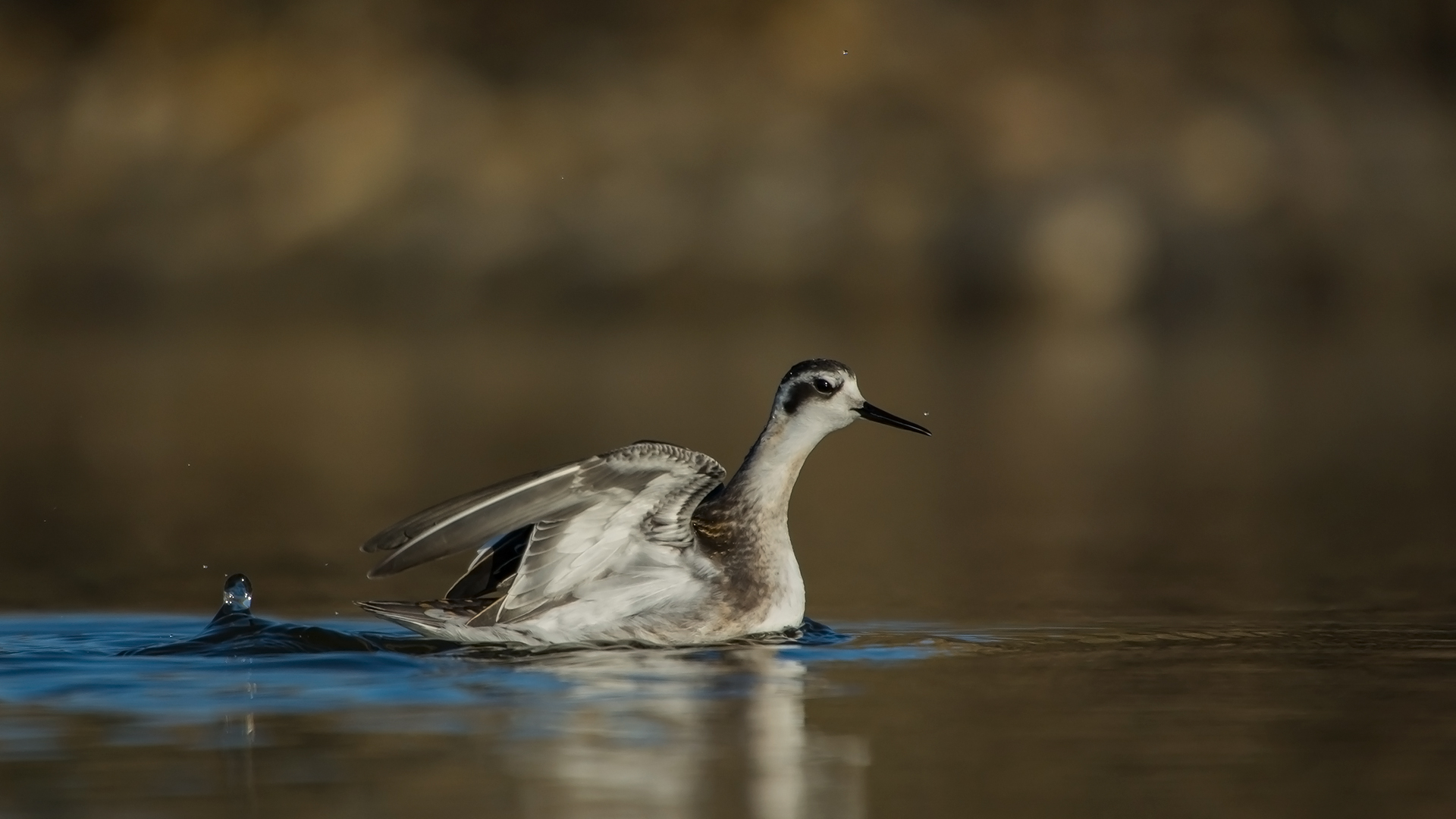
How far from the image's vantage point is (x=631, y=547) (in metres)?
12.8

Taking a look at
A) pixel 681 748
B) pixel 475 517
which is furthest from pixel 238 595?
pixel 681 748

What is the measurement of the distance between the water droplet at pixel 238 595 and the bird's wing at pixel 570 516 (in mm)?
1012

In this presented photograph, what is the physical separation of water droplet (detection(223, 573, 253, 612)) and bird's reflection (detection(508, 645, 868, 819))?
2.07 m

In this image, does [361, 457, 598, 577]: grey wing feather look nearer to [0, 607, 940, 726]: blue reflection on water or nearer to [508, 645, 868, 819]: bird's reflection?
[0, 607, 940, 726]: blue reflection on water

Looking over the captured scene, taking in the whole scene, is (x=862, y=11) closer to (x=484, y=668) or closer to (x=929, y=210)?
(x=929, y=210)

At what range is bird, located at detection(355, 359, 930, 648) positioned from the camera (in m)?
12.1

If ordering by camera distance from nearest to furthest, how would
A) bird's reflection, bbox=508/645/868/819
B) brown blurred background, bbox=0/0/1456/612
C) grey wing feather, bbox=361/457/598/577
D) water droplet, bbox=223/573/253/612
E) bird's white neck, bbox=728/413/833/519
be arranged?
1. bird's reflection, bbox=508/645/868/819
2. grey wing feather, bbox=361/457/598/577
3. water droplet, bbox=223/573/253/612
4. bird's white neck, bbox=728/413/833/519
5. brown blurred background, bbox=0/0/1456/612

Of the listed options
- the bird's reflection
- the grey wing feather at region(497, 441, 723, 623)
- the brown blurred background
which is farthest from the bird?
the brown blurred background

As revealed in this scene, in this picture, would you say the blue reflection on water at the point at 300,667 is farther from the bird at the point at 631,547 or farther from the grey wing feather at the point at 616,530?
the grey wing feather at the point at 616,530

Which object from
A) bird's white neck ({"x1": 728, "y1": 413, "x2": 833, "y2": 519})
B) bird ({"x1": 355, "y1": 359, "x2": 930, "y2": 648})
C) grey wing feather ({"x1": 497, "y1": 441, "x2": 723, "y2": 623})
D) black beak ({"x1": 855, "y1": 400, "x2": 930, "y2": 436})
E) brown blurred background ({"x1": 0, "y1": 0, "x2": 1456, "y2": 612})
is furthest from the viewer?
brown blurred background ({"x1": 0, "y1": 0, "x2": 1456, "y2": 612})

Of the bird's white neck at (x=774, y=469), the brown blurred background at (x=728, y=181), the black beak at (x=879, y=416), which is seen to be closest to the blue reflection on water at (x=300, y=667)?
the bird's white neck at (x=774, y=469)

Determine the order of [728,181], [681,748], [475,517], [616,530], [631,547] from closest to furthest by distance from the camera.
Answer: [681,748] → [475,517] → [616,530] → [631,547] → [728,181]

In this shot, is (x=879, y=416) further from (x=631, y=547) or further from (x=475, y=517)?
(x=475, y=517)

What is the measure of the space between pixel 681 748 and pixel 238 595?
4.31 metres
